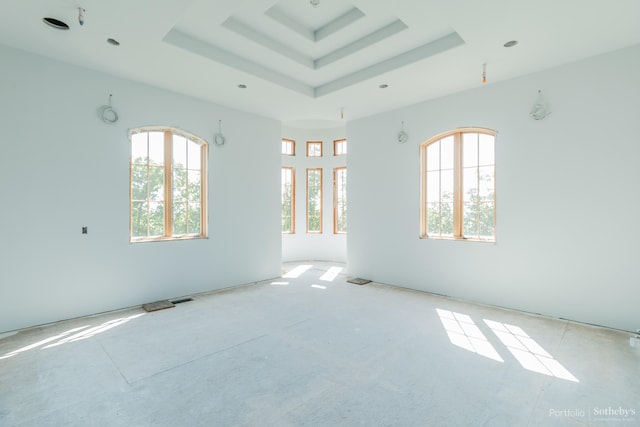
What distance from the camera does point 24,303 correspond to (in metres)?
3.25

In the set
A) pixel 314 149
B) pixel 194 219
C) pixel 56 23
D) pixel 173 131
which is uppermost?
pixel 56 23

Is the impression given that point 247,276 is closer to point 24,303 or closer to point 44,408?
point 24,303

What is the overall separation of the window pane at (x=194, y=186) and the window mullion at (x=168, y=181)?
0.96 feet

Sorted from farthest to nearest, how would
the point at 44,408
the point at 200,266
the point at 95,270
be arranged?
1. the point at 200,266
2. the point at 95,270
3. the point at 44,408

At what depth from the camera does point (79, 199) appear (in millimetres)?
3572

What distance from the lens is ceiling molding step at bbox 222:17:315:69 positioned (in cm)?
314

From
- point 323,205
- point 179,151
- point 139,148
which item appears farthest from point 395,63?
point 323,205

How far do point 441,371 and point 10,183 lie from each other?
4478 mm

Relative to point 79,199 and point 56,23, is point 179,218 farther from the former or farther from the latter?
point 56,23

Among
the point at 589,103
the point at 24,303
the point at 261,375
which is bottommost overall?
the point at 261,375

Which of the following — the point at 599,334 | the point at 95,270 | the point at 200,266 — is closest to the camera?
the point at 599,334

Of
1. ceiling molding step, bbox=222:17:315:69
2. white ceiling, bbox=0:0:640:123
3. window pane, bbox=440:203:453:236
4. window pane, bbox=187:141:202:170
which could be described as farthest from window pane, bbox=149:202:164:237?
window pane, bbox=440:203:453:236

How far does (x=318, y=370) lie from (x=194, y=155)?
3.69 m

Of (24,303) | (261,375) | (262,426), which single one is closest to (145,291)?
(24,303)
